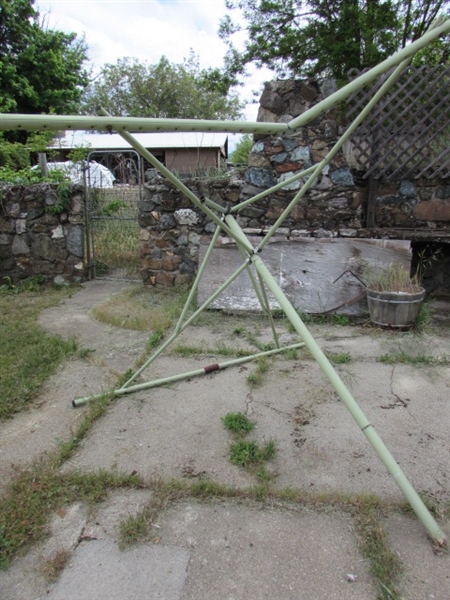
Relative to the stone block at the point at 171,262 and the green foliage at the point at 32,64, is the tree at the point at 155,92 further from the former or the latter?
the stone block at the point at 171,262

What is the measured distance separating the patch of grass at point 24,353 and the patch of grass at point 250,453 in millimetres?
1346

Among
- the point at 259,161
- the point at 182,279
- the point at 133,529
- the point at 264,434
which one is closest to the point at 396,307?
the point at 264,434

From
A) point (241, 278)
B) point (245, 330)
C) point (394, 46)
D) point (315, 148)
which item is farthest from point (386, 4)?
point (245, 330)

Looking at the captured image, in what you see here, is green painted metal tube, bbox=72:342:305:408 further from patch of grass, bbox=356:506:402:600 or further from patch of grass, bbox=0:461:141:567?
patch of grass, bbox=356:506:402:600

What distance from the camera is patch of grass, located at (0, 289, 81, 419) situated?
266 centimetres

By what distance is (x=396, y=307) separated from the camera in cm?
367

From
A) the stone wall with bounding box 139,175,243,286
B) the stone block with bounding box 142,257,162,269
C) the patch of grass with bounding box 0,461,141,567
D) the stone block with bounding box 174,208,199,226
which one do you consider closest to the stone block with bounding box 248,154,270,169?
the stone wall with bounding box 139,175,243,286

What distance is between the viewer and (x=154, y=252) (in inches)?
206

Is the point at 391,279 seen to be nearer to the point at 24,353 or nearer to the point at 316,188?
the point at 316,188

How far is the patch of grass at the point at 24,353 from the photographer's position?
2657 millimetres

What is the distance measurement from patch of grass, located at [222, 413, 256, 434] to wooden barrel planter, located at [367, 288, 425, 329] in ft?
6.39

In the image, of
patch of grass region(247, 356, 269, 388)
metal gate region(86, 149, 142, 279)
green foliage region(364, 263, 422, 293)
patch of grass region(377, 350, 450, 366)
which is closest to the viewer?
patch of grass region(247, 356, 269, 388)

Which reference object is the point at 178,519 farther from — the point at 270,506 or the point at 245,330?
the point at 245,330

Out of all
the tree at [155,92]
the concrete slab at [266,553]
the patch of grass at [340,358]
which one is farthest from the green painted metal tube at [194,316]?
the tree at [155,92]
